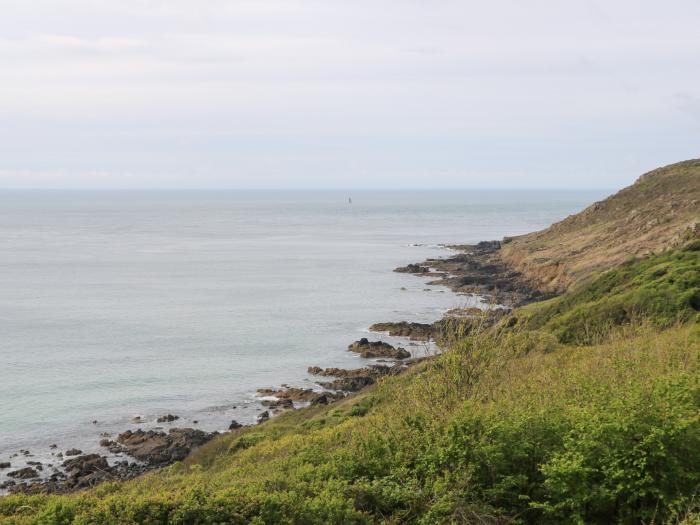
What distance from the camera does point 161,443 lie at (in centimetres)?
3950

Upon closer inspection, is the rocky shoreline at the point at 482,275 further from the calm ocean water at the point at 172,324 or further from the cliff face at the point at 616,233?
the calm ocean water at the point at 172,324

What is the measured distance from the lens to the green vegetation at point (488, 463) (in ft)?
50.5

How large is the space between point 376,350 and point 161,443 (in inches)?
920

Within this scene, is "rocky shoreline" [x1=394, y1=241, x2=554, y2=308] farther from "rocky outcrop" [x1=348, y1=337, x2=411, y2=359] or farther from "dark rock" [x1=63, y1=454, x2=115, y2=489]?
"dark rock" [x1=63, y1=454, x2=115, y2=489]

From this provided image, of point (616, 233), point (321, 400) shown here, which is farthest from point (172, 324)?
point (616, 233)

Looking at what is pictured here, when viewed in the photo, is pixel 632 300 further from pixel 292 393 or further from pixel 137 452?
pixel 137 452

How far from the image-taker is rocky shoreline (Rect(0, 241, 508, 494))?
34656 mm

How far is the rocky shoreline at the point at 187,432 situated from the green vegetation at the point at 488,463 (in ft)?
11.5

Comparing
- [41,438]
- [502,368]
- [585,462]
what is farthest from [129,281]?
[585,462]

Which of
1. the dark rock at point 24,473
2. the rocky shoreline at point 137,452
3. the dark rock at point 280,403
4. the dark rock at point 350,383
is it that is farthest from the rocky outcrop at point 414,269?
the dark rock at point 24,473

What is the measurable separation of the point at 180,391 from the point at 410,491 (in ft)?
118

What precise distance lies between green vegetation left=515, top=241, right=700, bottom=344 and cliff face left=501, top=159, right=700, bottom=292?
46.4 ft

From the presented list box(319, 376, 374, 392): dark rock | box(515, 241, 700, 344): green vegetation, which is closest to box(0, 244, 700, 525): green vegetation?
box(515, 241, 700, 344): green vegetation

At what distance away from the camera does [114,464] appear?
37.1 metres
